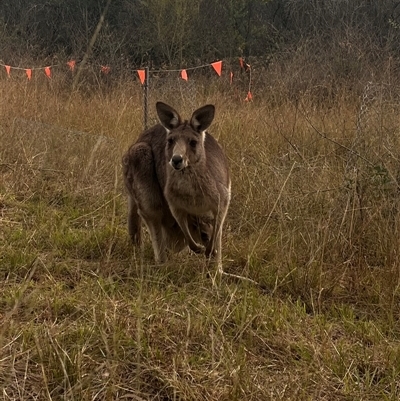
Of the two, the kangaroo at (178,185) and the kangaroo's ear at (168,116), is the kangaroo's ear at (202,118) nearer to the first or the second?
the kangaroo at (178,185)

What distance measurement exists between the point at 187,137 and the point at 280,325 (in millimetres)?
1400

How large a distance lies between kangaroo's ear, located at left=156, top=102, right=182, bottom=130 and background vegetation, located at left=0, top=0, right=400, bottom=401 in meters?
0.54

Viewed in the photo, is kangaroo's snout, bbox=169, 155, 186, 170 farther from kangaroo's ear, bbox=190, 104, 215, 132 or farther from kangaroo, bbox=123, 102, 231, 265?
kangaroo's ear, bbox=190, 104, 215, 132

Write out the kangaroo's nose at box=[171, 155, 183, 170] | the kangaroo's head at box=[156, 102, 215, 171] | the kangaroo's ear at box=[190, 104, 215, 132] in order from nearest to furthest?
1. the kangaroo's nose at box=[171, 155, 183, 170]
2. the kangaroo's head at box=[156, 102, 215, 171]
3. the kangaroo's ear at box=[190, 104, 215, 132]

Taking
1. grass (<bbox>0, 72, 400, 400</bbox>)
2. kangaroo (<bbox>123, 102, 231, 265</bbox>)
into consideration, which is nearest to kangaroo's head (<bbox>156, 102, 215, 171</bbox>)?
kangaroo (<bbox>123, 102, 231, 265</bbox>)

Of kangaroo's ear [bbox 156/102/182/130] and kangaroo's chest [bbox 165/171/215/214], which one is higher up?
kangaroo's ear [bbox 156/102/182/130]

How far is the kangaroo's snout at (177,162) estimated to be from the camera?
3148mm

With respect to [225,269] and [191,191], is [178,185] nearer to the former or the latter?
[191,191]

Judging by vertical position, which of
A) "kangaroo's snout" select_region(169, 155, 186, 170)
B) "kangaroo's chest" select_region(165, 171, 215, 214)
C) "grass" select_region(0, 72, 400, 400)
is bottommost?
"grass" select_region(0, 72, 400, 400)

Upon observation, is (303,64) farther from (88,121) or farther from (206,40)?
(206,40)

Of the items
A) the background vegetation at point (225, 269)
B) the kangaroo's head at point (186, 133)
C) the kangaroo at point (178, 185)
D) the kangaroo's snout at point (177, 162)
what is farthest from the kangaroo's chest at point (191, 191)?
the background vegetation at point (225, 269)

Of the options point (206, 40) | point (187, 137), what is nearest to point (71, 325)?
point (187, 137)

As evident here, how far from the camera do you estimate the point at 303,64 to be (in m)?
8.16

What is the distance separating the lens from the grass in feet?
6.70
